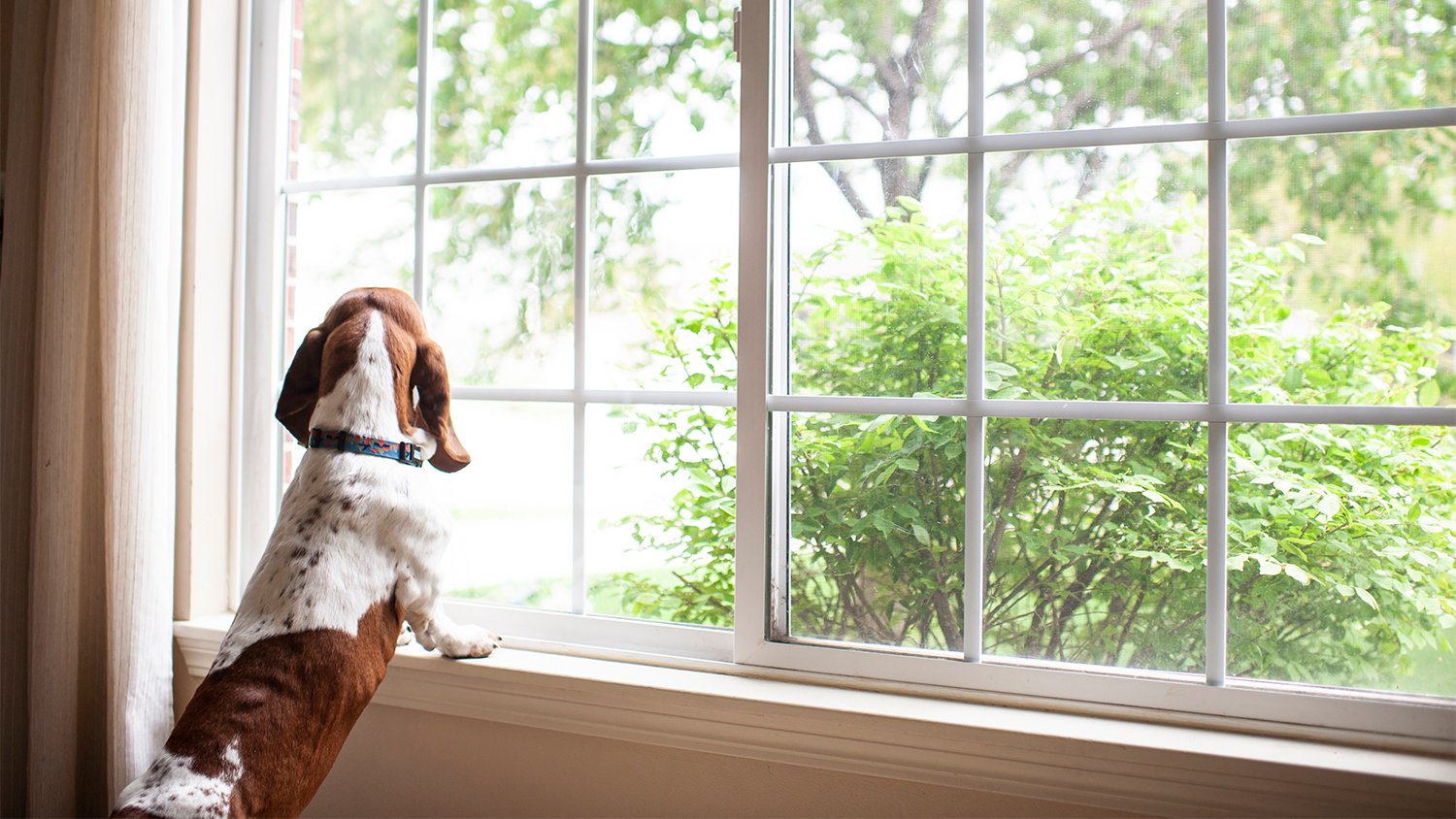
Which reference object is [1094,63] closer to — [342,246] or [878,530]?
[878,530]

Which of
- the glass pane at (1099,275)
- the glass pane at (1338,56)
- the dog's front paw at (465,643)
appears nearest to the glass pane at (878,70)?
the glass pane at (1099,275)

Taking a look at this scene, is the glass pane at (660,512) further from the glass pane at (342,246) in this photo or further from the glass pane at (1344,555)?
the glass pane at (1344,555)

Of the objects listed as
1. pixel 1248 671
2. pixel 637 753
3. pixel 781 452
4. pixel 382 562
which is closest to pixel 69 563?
pixel 382 562

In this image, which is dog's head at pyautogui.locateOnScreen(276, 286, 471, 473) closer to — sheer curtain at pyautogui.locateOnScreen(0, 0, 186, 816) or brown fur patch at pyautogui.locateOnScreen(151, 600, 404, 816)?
brown fur patch at pyautogui.locateOnScreen(151, 600, 404, 816)

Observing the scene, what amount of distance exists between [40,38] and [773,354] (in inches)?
58.5

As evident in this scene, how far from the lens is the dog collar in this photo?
4.24 feet

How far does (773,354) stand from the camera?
4.96ft

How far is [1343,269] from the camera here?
1244 mm

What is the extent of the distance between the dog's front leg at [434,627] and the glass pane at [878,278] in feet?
2.18

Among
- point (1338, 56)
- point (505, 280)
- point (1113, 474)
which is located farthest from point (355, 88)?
point (1338, 56)

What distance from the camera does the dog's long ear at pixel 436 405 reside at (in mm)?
1391

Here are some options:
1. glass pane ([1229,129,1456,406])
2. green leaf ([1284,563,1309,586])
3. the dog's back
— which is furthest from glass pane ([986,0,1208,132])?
the dog's back

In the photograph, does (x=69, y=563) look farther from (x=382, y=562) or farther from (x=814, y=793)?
(x=814, y=793)

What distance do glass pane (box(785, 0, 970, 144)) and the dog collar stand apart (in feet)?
2.63
